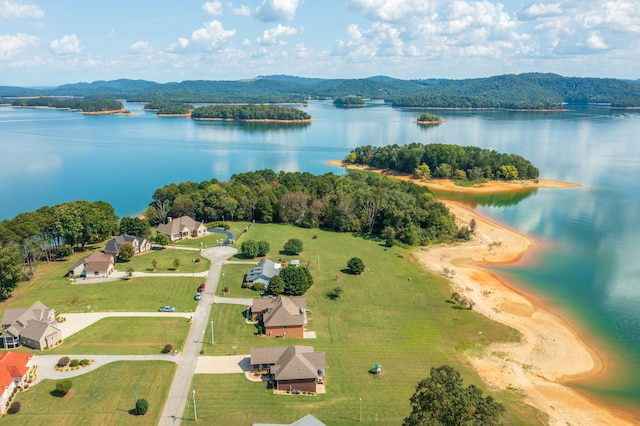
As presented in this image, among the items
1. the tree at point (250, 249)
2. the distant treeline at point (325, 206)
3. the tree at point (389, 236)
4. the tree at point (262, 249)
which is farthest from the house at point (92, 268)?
the tree at point (389, 236)

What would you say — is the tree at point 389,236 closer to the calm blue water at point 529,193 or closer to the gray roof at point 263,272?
the calm blue water at point 529,193

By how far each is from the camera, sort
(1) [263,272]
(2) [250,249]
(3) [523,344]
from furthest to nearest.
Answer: (2) [250,249] < (1) [263,272] < (3) [523,344]

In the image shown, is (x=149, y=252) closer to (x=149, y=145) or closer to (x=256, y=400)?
(x=256, y=400)

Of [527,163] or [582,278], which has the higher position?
[527,163]

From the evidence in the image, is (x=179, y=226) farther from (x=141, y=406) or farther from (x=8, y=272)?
(x=141, y=406)

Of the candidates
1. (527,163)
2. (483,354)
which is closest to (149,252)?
(483,354)

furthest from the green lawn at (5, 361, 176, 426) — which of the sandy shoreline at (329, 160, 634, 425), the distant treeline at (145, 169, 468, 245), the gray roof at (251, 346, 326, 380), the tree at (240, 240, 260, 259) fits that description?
the distant treeline at (145, 169, 468, 245)

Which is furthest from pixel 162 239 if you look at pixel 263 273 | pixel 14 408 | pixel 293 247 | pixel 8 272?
pixel 14 408

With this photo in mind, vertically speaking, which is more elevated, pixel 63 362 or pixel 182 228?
pixel 182 228
